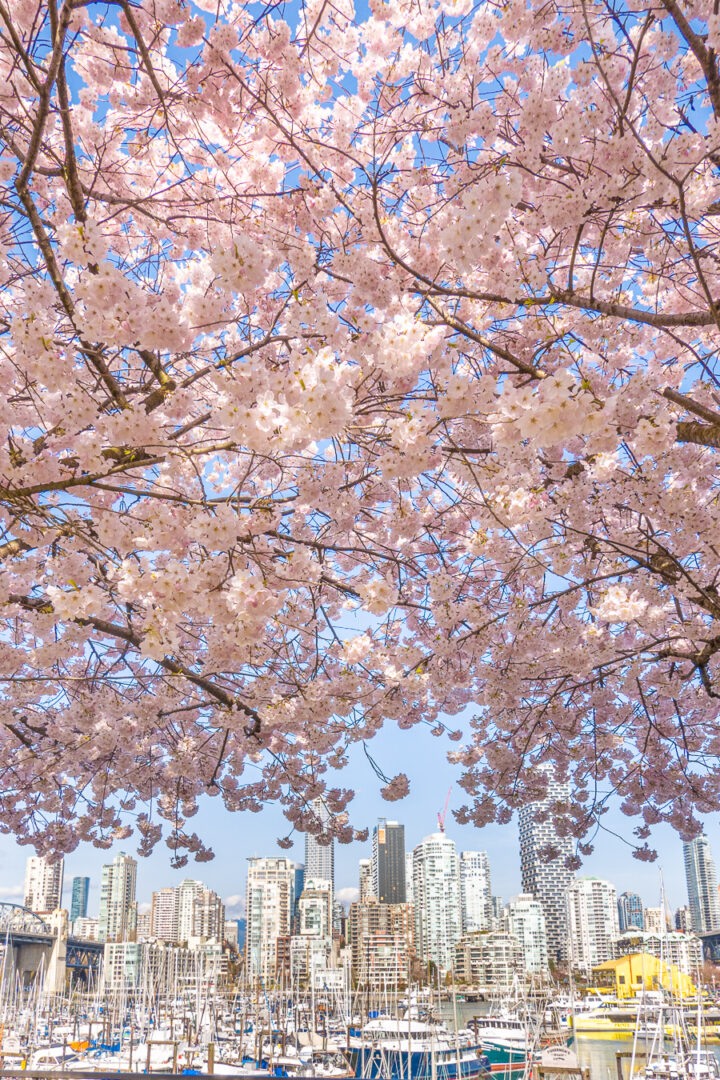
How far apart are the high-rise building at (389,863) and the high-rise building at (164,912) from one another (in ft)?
76.7

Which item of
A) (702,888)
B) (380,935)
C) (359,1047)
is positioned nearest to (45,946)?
(380,935)

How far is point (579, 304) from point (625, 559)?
242 centimetres

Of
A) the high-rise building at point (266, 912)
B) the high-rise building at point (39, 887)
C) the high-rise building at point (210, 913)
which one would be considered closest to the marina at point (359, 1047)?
the high-rise building at point (266, 912)

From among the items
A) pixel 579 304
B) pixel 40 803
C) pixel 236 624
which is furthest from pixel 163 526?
pixel 40 803

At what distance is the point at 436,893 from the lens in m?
55.8

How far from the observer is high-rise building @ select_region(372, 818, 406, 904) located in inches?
2756

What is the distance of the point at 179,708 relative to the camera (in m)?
6.44

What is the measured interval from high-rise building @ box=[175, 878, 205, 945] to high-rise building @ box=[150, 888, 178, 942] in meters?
1.25

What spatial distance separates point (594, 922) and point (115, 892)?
1892 inches

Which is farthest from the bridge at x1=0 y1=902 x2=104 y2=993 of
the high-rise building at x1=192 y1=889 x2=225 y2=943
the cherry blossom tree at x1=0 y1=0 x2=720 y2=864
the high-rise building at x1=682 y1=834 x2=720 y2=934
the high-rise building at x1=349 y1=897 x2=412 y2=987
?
the high-rise building at x1=682 y1=834 x2=720 y2=934

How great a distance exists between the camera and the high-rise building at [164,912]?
8157cm

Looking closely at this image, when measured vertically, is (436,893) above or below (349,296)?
below

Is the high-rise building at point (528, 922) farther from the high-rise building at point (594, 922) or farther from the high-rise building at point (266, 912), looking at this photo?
the high-rise building at point (266, 912)

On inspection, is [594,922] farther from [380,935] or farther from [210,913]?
[210,913]
